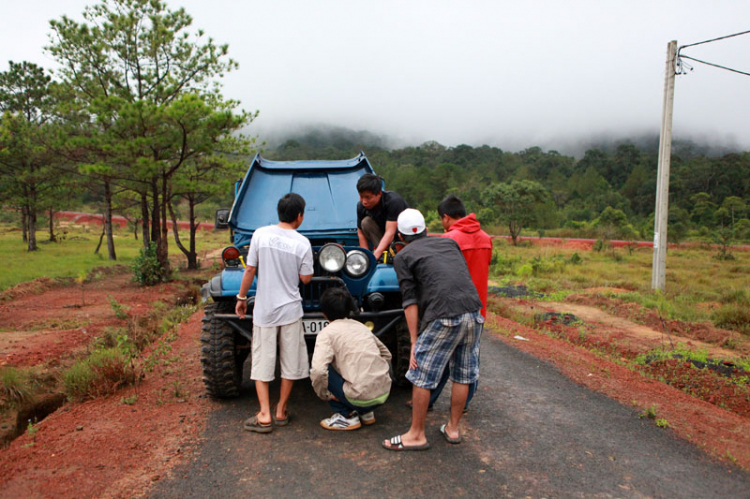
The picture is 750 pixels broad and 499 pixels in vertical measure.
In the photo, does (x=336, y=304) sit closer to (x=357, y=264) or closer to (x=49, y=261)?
(x=357, y=264)

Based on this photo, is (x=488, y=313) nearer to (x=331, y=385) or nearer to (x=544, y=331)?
(x=544, y=331)

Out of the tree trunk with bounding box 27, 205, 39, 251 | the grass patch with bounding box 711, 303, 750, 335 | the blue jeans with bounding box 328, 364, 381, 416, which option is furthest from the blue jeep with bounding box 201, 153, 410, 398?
the tree trunk with bounding box 27, 205, 39, 251

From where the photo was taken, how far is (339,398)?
14.0ft

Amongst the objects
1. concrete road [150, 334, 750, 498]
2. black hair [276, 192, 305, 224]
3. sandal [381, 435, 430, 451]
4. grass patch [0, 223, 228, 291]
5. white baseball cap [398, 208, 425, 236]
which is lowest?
grass patch [0, 223, 228, 291]

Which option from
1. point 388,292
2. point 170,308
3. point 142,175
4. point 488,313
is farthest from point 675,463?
point 142,175

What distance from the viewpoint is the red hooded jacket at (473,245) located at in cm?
444

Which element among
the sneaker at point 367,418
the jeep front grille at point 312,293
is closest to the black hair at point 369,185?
the jeep front grille at point 312,293

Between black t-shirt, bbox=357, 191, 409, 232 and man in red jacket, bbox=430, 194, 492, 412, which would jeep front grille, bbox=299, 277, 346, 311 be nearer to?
black t-shirt, bbox=357, 191, 409, 232

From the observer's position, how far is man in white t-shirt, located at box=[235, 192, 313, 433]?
420 centimetres

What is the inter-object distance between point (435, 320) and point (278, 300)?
4.45 ft

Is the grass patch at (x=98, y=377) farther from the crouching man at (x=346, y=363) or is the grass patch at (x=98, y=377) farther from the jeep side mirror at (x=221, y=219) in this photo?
the crouching man at (x=346, y=363)

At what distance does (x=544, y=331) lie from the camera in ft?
30.3

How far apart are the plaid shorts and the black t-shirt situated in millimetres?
1597

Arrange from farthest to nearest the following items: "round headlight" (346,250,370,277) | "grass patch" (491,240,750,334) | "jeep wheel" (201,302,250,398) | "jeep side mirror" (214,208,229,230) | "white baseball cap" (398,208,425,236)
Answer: "grass patch" (491,240,750,334) → "jeep side mirror" (214,208,229,230) → "jeep wheel" (201,302,250,398) → "round headlight" (346,250,370,277) → "white baseball cap" (398,208,425,236)
